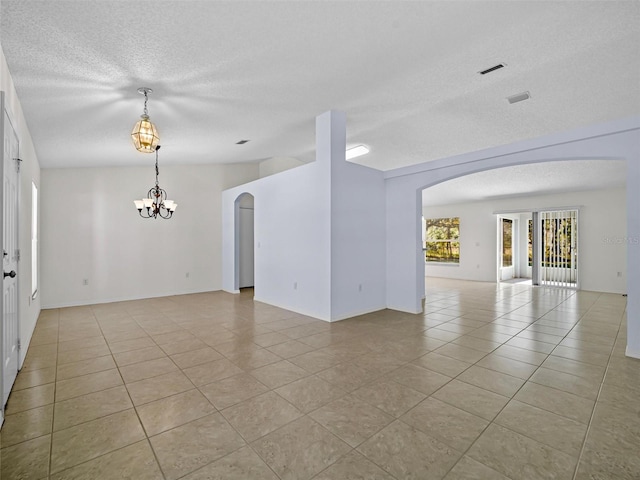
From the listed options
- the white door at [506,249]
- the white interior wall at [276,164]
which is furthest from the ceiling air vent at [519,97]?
the white door at [506,249]

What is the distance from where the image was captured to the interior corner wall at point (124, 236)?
6012 mm

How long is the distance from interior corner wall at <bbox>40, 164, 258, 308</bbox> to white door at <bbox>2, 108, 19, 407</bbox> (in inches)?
146

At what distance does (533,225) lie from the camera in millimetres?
9281

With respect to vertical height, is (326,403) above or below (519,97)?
below

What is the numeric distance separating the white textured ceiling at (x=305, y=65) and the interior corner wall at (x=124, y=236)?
1141 millimetres

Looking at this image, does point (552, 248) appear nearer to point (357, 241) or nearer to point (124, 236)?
point (357, 241)

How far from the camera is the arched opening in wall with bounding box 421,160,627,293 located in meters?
7.27

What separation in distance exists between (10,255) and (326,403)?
293cm

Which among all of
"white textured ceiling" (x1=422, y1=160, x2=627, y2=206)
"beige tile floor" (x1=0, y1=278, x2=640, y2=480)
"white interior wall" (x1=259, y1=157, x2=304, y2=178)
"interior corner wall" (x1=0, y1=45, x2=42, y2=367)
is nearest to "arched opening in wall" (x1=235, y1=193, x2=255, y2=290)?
"white interior wall" (x1=259, y1=157, x2=304, y2=178)

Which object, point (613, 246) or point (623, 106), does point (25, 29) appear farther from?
point (613, 246)

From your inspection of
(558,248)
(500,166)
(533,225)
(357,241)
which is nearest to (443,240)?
(533,225)

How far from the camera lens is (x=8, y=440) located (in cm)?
195

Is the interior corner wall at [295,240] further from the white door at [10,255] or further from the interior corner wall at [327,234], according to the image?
the white door at [10,255]

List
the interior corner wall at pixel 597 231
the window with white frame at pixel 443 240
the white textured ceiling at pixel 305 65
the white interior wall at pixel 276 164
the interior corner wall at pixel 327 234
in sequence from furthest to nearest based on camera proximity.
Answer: the window with white frame at pixel 443 240 → the white interior wall at pixel 276 164 → the interior corner wall at pixel 597 231 → the interior corner wall at pixel 327 234 → the white textured ceiling at pixel 305 65
